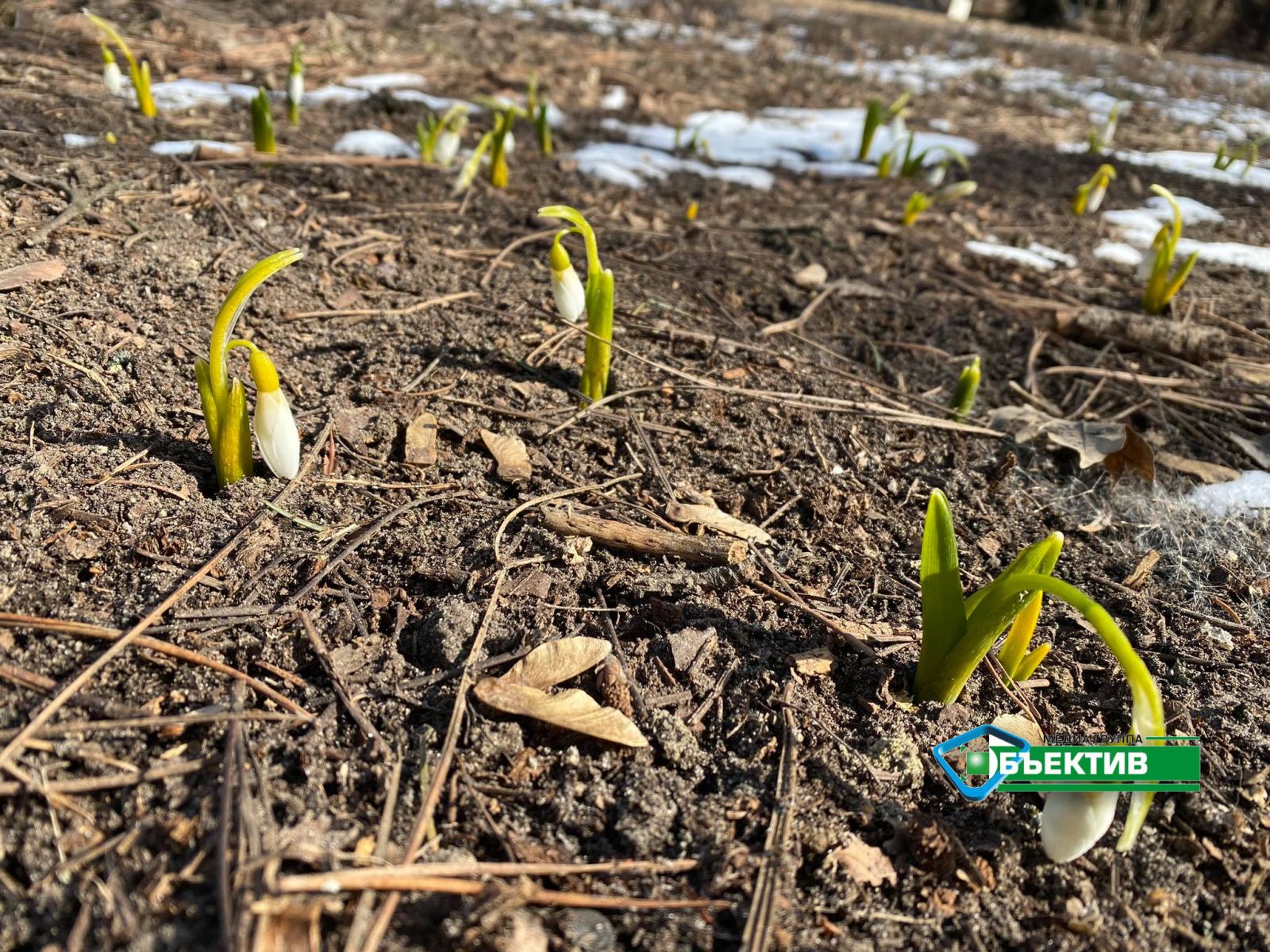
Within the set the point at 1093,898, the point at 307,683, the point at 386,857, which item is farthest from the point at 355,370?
the point at 1093,898

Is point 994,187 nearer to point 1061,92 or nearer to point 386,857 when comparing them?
point 1061,92

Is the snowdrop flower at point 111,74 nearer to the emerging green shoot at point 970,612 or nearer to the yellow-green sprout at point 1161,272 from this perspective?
the emerging green shoot at point 970,612

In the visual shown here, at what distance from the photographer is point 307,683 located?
4.48ft

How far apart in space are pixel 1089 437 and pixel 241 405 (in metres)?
2.11

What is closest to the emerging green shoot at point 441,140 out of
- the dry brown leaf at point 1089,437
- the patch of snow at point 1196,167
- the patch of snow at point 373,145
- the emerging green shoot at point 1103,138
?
the patch of snow at point 373,145

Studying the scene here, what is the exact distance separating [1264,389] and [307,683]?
293 cm

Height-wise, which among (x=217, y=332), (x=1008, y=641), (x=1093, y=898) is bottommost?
→ (x=1093, y=898)

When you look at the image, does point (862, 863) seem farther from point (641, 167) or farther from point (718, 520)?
point (641, 167)

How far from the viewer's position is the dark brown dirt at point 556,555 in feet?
3.84

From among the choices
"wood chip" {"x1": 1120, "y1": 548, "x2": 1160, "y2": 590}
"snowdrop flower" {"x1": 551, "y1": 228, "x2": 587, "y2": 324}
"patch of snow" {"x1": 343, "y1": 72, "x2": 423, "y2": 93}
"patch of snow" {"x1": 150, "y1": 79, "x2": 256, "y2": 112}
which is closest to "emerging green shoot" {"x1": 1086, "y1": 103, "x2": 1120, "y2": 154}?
"wood chip" {"x1": 1120, "y1": 548, "x2": 1160, "y2": 590}

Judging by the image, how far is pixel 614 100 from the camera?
16.7 feet

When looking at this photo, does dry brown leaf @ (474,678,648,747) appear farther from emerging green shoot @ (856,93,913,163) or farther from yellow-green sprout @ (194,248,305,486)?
emerging green shoot @ (856,93,913,163)

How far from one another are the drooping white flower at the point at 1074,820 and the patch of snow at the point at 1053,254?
2.90 m

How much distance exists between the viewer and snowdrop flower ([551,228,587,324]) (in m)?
2.00
